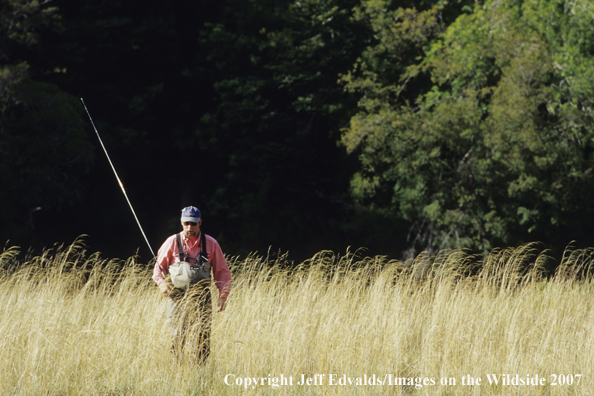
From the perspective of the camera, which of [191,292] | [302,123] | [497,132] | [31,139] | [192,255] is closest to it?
[191,292]

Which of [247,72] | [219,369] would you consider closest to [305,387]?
[219,369]

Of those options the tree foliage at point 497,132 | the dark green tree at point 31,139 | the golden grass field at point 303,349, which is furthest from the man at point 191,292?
the dark green tree at point 31,139

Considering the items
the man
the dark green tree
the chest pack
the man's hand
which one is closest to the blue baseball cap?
the man

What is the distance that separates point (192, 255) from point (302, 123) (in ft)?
52.1

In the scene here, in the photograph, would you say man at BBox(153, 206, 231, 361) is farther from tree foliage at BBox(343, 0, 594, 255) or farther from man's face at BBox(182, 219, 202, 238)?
tree foliage at BBox(343, 0, 594, 255)

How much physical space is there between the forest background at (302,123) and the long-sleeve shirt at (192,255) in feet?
35.7

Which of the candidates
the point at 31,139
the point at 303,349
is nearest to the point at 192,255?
the point at 303,349

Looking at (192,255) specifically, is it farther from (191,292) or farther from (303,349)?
(303,349)

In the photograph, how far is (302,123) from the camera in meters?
20.1

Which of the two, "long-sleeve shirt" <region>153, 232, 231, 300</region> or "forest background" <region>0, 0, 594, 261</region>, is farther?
"forest background" <region>0, 0, 594, 261</region>

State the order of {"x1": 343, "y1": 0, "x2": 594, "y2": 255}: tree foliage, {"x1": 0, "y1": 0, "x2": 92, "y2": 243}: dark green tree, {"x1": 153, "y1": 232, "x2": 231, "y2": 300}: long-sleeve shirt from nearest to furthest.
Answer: {"x1": 153, "y1": 232, "x2": 231, "y2": 300}: long-sleeve shirt
{"x1": 343, "y1": 0, "x2": 594, "y2": 255}: tree foliage
{"x1": 0, "y1": 0, "x2": 92, "y2": 243}: dark green tree

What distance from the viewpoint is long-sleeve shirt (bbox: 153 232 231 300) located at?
451cm

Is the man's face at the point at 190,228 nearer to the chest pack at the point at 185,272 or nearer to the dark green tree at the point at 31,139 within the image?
the chest pack at the point at 185,272

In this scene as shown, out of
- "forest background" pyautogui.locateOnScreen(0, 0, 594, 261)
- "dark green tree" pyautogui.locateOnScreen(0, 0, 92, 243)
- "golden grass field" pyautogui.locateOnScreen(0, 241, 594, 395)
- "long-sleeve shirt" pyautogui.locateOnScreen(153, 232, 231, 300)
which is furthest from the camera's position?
"dark green tree" pyautogui.locateOnScreen(0, 0, 92, 243)
